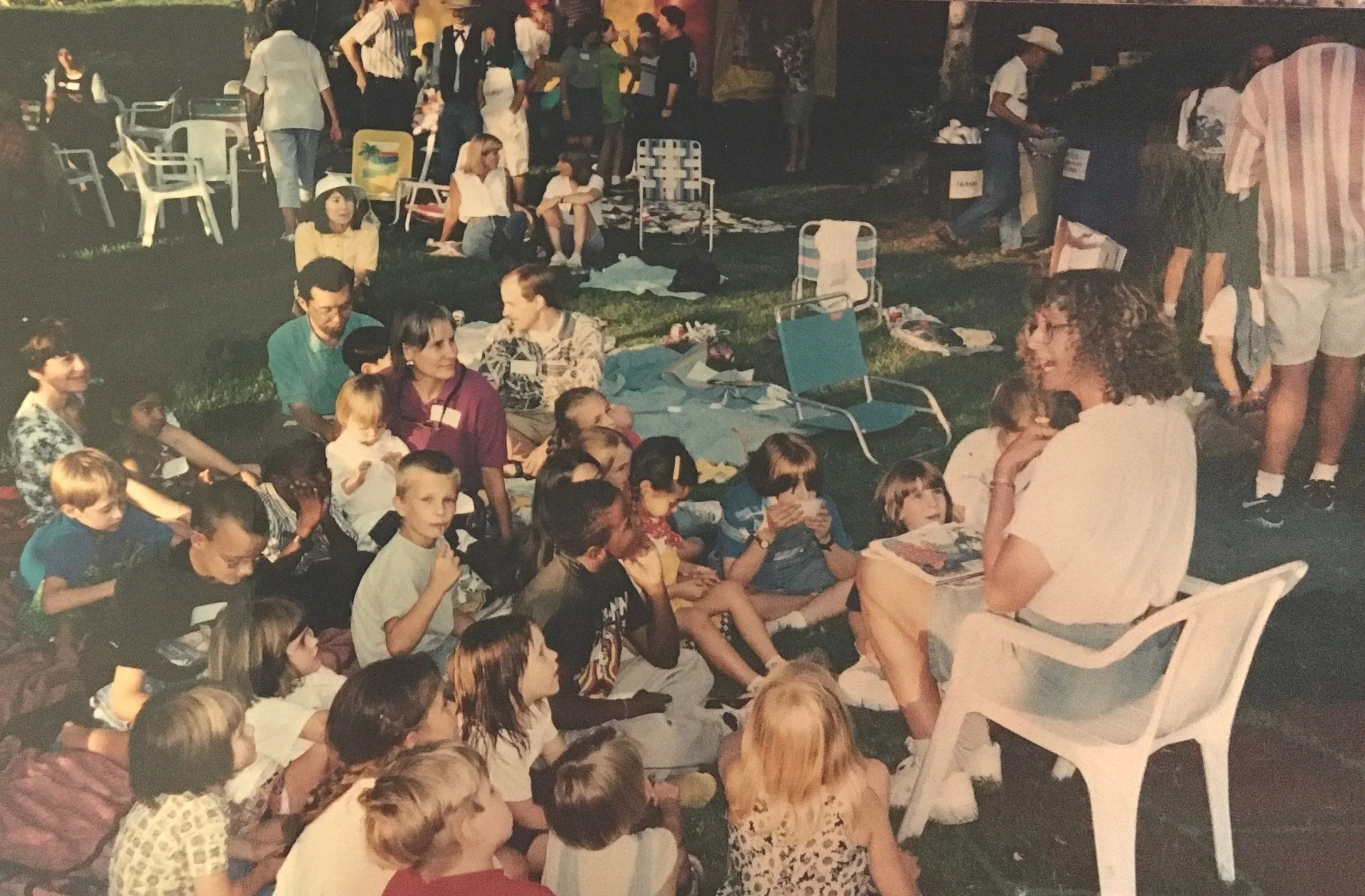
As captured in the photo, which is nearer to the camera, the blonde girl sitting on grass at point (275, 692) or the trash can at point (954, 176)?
the blonde girl sitting on grass at point (275, 692)

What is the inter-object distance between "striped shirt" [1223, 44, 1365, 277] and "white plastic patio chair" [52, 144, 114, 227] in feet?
8.11

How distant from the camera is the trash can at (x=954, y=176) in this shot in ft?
8.68

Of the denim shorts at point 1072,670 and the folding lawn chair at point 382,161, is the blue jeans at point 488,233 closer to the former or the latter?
the folding lawn chair at point 382,161

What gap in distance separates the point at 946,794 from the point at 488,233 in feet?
5.30

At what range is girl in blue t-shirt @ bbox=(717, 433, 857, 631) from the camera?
2.65 metres

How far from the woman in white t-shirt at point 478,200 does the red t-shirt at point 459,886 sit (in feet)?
4.27

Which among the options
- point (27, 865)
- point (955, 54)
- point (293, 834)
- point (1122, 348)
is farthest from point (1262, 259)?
point (27, 865)

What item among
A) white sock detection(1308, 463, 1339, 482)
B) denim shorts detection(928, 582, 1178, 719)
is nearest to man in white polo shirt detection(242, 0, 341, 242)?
denim shorts detection(928, 582, 1178, 719)

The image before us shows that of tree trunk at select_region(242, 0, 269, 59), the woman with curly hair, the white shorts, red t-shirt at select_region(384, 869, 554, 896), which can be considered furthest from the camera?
the white shorts

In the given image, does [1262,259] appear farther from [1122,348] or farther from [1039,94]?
[1039,94]

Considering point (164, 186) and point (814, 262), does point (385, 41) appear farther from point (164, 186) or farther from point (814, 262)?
point (814, 262)

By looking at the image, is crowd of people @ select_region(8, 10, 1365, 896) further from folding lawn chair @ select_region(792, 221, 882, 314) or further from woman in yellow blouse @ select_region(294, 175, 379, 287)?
folding lawn chair @ select_region(792, 221, 882, 314)

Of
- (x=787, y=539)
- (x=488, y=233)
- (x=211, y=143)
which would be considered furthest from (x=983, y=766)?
(x=211, y=143)

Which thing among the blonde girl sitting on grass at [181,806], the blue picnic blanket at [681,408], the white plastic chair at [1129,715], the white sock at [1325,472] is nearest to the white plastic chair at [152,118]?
the blue picnic blanket at [681,408]
